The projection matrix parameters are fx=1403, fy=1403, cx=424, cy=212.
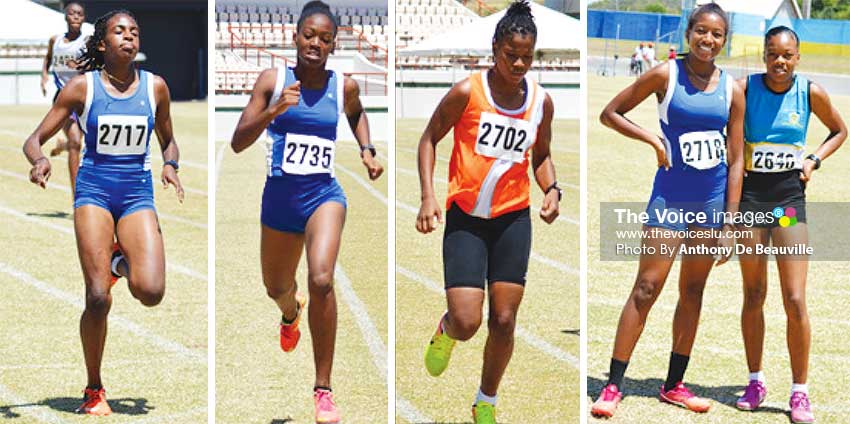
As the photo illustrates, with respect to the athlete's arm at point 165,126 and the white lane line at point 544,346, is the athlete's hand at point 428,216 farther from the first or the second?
the white lane line at point 544,346

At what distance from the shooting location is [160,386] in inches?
305

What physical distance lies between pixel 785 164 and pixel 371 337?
2.86m

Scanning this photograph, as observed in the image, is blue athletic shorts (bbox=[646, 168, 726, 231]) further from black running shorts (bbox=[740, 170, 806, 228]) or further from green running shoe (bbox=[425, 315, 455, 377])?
green running shoe (bbox=[425, 315, 455, 377])

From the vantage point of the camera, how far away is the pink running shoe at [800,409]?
22.9 ft

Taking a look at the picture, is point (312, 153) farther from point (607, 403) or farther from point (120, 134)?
point (607, 403)

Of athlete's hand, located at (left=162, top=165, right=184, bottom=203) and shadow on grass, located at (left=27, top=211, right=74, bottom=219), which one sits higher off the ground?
athlete's hand, located at (left=162, top=165, right=184, bottom=203)

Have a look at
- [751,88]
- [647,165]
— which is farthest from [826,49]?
[751,88]

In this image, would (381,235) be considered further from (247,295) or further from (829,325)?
(829,325)

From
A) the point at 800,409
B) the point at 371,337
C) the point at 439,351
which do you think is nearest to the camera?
the point at 439,351

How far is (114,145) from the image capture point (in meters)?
6.95

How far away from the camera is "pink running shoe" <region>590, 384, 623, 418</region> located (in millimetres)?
7086

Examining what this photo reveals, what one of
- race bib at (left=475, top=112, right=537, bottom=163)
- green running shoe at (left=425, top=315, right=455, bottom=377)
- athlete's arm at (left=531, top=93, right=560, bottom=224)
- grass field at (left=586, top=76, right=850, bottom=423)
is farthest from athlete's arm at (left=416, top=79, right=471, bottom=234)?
grass field at (left=586, top=76, right=850, bottom=423)

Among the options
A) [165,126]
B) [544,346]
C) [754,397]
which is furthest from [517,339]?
[165,126]

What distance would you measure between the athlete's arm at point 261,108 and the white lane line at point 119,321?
7.81ft
